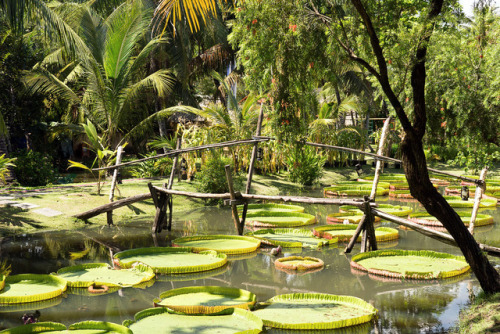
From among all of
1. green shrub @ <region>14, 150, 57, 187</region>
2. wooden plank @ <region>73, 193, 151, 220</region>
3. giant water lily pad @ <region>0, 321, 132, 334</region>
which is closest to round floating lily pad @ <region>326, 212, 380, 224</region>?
wooden plank @ <region>73, 193, 151, 220</region>

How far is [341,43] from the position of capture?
619 cm

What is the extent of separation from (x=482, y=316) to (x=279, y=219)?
659cm

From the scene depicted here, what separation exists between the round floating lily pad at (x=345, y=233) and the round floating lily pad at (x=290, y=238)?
14 centimetres

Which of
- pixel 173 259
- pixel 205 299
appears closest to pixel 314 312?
pixel 205 299

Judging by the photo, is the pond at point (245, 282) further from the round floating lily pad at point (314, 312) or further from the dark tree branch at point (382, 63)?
the dark tree branch at point (382, 63)

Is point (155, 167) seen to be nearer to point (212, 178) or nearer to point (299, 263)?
point (212, 178)

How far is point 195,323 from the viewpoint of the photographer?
5.50 meters

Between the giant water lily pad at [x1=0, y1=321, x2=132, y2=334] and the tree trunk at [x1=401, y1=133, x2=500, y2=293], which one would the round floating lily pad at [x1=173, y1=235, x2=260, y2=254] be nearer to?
the giant water lily pad at [x1=0, y1=321, x2=132, y2=334]

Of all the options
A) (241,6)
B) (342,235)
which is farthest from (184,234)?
(241,6)

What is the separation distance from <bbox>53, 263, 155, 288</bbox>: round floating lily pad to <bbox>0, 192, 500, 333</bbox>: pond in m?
0.14

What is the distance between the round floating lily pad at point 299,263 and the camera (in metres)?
8.04

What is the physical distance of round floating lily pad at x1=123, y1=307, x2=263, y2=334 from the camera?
5301 millimetres

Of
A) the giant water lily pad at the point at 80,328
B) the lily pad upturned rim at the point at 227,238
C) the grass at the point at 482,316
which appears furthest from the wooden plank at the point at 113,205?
the grass at the point at 482,316

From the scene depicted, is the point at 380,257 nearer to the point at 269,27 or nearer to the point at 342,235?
the point at 342,235
